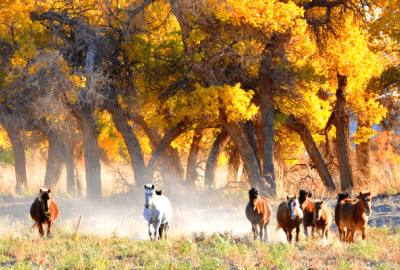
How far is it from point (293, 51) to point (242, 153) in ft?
16.8

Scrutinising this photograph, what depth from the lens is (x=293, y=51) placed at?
770 inches

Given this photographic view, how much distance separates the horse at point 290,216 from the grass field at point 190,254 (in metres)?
0.39

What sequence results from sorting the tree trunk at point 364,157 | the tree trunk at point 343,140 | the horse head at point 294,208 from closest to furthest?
the horse head at point 294,208 < the tree trunk at point 343,140 < the tree trunk at point 364,157

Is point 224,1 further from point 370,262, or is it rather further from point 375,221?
point 370,262

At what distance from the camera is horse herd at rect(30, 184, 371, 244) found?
32.4ft

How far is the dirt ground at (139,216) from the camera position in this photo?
507 inches

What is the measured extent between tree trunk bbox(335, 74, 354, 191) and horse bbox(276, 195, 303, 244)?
39.3 feet

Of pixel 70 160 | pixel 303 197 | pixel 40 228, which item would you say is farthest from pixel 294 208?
pixel 70 160

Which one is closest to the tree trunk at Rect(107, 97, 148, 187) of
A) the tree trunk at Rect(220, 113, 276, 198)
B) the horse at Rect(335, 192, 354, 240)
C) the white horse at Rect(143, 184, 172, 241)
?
the tree trunk at Rect(220, 113, 276, 198)

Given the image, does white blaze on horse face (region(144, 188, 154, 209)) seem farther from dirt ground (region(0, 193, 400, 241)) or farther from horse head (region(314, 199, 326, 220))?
horse head (region(314, 199, 326, 220))

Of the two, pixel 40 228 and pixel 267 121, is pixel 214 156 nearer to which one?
pixel 267 121

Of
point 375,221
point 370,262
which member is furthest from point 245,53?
point 370,262

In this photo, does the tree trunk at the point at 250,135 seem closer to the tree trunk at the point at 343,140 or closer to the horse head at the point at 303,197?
the tree trunk at the point at 343,140

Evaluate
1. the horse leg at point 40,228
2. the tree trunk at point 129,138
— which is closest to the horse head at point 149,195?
the horse leg at point 40,228
